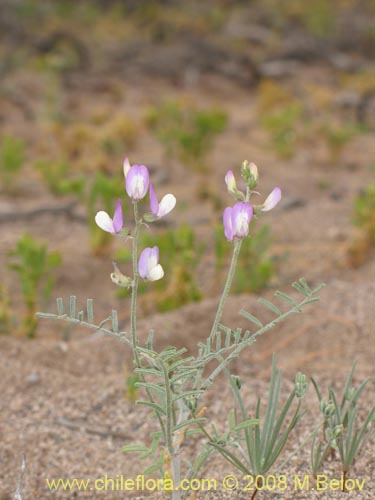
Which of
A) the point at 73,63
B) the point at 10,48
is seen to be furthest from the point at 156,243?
the point at 10,48

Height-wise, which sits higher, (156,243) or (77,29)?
(77,29)

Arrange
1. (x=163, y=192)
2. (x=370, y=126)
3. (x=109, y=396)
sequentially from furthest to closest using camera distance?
(x=370, y=126) < (x=163, y=192) < (x=109, y=396)

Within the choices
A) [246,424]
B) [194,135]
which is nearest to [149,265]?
[246,424]

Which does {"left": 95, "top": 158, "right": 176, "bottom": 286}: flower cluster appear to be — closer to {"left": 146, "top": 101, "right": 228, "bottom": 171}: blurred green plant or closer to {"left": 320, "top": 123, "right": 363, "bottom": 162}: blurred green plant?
{"left": 146, "top": 101, "right": 228, "bottom": 171}: blurred green plant

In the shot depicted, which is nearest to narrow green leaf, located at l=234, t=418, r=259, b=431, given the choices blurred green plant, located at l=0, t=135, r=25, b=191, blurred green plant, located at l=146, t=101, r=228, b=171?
blurred green plant, located at l=0, t=135, r=25, b=191

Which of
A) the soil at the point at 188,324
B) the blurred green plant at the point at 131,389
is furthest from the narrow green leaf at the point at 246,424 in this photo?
the blurred green plant at the point at 131,389

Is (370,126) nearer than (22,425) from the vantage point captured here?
No

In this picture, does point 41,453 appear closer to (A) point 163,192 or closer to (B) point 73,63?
(A) point 163,192

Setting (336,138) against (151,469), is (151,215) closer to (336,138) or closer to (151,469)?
(151,469)
